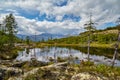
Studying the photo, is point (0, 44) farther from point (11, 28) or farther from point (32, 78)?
point (32, 78)

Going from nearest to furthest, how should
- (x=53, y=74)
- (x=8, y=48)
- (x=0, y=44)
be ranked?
(x=53, y=74) < (x=0, y=44) < (x=8, y=48)

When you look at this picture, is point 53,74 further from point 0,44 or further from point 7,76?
point 0,44

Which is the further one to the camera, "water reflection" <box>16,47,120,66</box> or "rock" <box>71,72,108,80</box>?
"water reflection" <box>16,47,120,66</box>

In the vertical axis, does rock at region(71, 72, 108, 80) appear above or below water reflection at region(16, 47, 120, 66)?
above

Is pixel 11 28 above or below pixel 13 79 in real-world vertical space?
above

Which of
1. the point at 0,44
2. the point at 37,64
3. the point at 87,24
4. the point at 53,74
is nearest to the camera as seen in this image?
the point at 53,74

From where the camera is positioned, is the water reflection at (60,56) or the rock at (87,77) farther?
the water reflection at (60,56)

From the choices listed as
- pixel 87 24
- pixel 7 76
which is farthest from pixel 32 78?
pixel 87 24

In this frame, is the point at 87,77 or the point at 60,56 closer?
the point at 87,77

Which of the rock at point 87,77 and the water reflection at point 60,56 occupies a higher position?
the rock at point 87,77

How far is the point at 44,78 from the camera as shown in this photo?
18.1m

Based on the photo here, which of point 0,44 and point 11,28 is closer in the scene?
point 0,44

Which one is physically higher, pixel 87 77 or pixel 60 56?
pixel 87 77

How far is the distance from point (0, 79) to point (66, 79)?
6.74m
